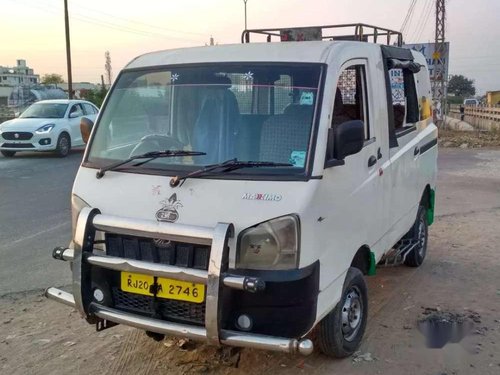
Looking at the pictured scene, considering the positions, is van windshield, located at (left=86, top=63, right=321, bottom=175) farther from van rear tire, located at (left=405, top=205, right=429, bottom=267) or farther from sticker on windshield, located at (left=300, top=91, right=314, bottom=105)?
van rear tire, located at (left=405, top=205, right=429, bottom=267)

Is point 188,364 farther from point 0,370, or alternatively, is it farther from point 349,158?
point 349,158

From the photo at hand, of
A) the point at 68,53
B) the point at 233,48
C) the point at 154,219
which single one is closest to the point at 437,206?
the point at 233,48

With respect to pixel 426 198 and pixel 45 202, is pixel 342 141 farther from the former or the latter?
pixel 45 202

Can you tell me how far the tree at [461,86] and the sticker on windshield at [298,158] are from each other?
4348 inches

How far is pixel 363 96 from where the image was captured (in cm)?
424

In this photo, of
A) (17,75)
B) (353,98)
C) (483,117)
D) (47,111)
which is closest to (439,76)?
(483,117)

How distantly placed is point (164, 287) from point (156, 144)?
3.51 ft

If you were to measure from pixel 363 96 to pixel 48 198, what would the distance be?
7416 mm

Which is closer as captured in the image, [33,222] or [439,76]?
[33,222]

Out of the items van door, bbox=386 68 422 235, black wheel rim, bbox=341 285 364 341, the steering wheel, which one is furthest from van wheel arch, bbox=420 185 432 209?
the steering wheel

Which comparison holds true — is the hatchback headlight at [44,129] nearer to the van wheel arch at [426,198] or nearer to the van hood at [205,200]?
the van wheel arch at [426,198]

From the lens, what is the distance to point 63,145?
16.6 meters

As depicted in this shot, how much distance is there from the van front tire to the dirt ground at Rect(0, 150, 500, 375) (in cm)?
11

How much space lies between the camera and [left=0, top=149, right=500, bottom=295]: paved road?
6027 millimetres
